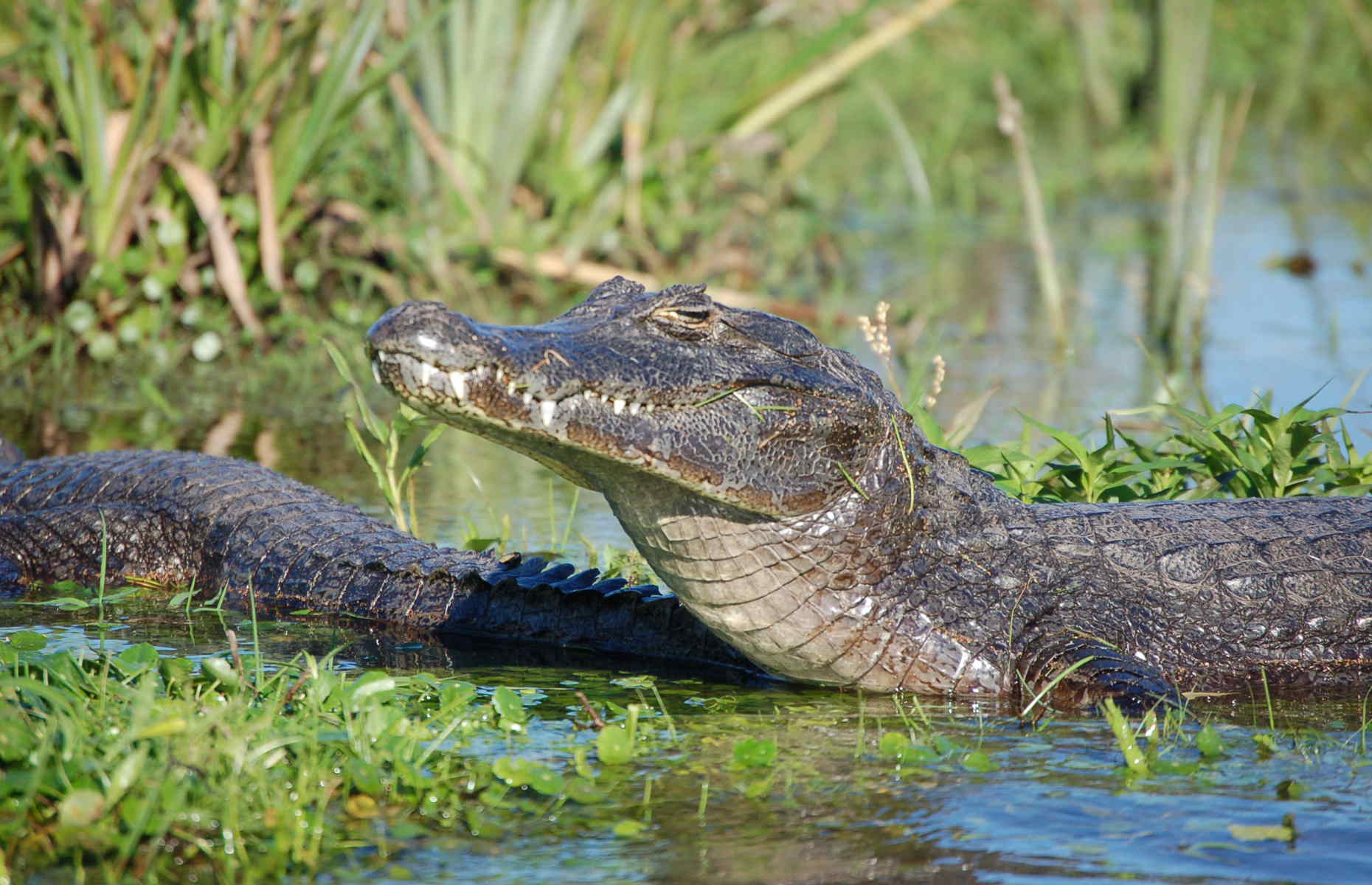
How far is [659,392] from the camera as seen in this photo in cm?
309

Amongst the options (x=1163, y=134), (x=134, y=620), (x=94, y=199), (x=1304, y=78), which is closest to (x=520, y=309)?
(x=94, y=199)

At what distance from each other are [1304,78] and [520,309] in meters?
12.3

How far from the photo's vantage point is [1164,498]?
4344 millimetres

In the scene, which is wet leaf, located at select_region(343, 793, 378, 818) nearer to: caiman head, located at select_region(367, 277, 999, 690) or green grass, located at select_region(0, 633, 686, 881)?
green grass, located at select_region(0, 633, 686, 881)

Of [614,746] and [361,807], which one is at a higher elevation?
[614,746]

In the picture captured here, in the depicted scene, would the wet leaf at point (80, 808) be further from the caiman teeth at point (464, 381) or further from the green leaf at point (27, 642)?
the green leaf at point (27, 642)

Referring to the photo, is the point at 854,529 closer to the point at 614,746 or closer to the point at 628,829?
the point at 614,746

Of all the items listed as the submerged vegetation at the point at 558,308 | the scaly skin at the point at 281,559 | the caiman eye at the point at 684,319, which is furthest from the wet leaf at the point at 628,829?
the scaly skin at the point at 281,559

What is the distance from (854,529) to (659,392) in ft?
1.81

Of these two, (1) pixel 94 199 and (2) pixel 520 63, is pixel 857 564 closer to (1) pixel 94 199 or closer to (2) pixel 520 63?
(1) pixel 94 199

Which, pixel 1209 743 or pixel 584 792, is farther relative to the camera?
pixel 1209 743

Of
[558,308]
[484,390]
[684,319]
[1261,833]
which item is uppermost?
[558,308]

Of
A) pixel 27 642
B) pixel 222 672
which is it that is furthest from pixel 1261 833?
pixel 27 642

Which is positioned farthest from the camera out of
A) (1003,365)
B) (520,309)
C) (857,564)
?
(520,309)
